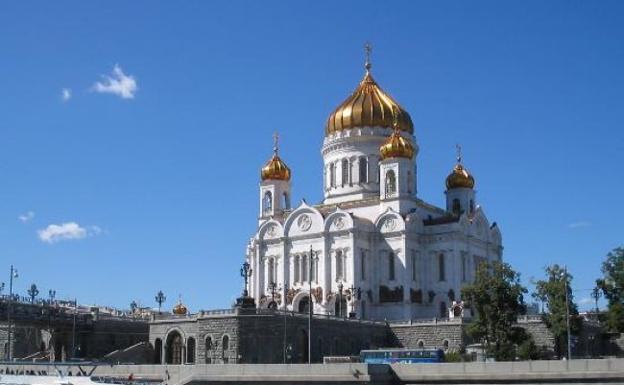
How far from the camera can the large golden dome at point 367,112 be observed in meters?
88.1

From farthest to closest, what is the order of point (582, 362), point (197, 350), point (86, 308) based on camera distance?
point (86, 308)
point (197, 350)
point (582, 362)

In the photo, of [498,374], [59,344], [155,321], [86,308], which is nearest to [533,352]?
[498,374]

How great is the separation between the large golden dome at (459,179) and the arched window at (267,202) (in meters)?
17.2

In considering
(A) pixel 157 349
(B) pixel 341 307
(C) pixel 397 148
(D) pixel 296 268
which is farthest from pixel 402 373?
(C) pixel 397 148

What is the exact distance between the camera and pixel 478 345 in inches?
2650

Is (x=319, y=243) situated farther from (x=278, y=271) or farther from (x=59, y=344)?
(x=59, y=344)

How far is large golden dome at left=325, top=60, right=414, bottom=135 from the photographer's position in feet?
289

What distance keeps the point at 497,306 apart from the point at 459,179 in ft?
94.7

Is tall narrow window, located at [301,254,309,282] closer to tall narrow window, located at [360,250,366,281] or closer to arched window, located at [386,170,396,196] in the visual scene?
tall narrow window, located at [360,250,366,281]

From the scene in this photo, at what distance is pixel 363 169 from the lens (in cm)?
8825

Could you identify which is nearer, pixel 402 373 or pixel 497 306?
pixel 402 373

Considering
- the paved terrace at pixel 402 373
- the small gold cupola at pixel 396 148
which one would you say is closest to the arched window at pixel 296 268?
the small gold cupola at pixel 396 148

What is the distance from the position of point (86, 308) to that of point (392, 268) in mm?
32337

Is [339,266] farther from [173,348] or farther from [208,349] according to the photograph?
[208,349]
